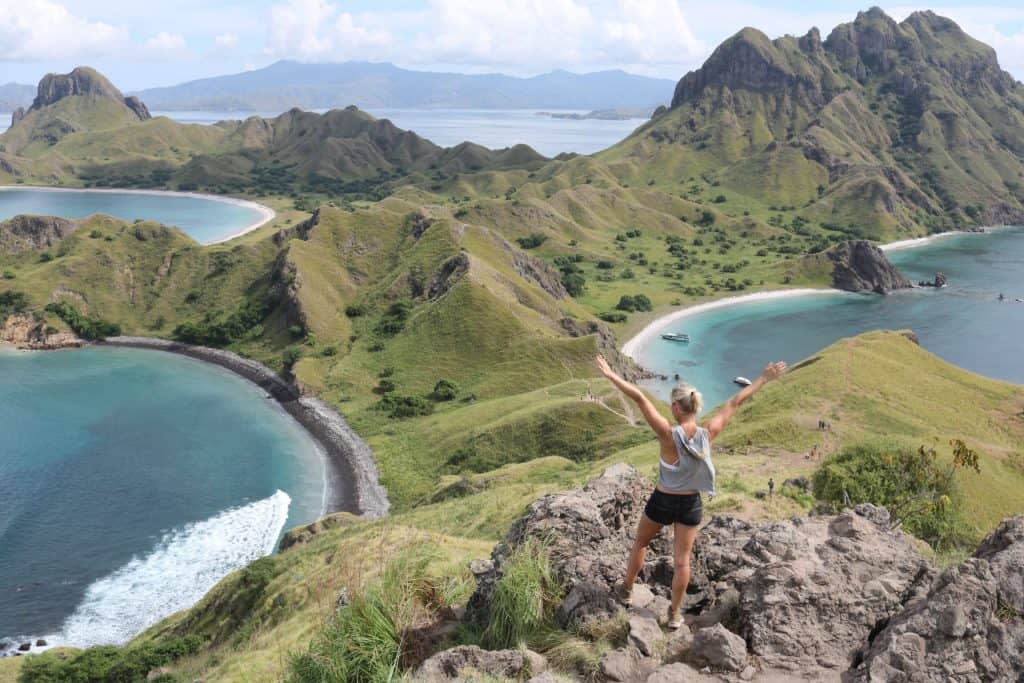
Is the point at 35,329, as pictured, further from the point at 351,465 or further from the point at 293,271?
the point at 351,465

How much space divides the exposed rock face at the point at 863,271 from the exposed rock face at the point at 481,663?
188475 millimetres

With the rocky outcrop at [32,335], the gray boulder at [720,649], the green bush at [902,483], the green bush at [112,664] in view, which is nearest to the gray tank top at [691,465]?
the gray boulder at [720,649]

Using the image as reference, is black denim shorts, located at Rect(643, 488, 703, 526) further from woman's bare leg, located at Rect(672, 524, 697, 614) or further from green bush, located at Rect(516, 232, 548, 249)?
green bush, located at Rect(516, 232, 548, 249)

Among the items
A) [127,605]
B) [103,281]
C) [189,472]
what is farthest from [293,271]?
[127,605]

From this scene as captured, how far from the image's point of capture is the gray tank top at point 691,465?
12.1 metres

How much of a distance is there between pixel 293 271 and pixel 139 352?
29894 millimetres

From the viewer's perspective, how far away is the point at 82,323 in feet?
396

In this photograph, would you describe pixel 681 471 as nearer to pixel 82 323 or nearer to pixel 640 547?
pixel 640 547

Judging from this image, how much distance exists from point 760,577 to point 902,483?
897 inches

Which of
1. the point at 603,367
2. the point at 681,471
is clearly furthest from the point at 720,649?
the point at 603,367

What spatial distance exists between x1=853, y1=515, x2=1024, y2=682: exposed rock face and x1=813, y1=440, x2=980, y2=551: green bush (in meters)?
18.6

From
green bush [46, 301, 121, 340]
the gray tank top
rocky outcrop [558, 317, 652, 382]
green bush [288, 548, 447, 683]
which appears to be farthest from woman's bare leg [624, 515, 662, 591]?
green bush [46, 301, 121, 340]

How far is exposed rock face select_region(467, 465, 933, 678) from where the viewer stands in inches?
455

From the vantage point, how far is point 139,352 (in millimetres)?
117750
